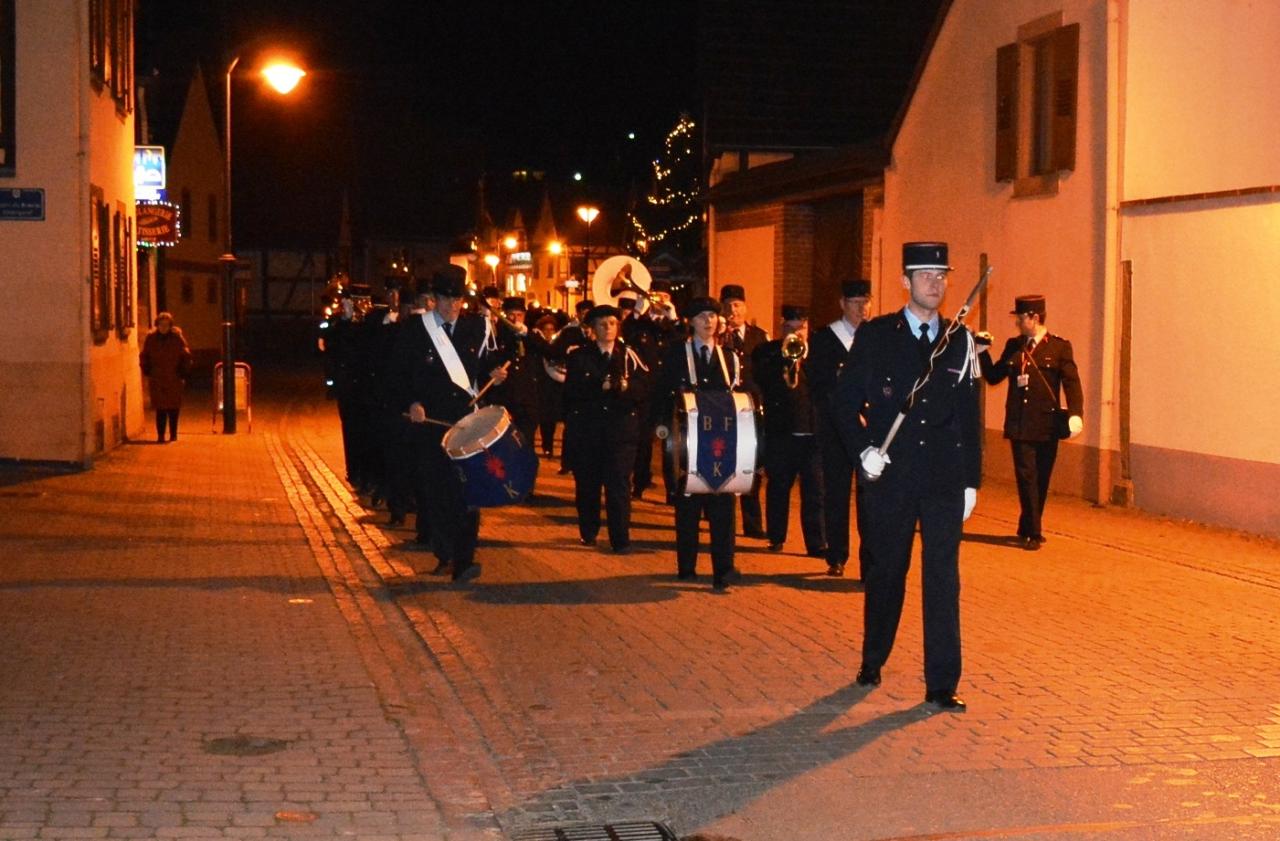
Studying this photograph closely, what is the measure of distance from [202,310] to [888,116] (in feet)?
76.3

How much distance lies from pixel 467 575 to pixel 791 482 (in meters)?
2.83

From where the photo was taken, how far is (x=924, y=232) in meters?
20.2

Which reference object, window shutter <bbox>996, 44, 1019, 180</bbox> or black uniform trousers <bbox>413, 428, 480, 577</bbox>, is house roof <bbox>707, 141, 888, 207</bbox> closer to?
window shutter <bbox>996, 44, 1019, 180</bbox>

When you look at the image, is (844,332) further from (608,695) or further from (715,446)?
(608,695)

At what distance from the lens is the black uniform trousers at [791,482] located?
12.5 metres

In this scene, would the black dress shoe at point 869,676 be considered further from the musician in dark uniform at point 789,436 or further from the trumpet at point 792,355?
the trumpet at point 792,355

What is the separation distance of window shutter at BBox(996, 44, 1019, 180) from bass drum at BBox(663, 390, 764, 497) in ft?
26.5

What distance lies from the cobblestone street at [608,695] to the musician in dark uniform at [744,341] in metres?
0.44

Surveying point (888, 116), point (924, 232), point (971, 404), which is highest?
point (888, 116)

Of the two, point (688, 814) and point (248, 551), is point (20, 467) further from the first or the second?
point (688, 814)

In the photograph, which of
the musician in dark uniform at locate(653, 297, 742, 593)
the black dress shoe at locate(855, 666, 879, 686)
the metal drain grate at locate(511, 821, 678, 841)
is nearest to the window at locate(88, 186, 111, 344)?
the musician in dark uniform at locate(653, 297, 742, 593)

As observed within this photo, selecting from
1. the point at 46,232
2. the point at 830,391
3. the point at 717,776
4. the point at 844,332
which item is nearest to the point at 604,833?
the point at 717,776

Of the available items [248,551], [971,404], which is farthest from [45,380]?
[971,404]

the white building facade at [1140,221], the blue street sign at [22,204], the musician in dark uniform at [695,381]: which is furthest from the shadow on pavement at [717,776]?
the blue street sign at [22,204]
